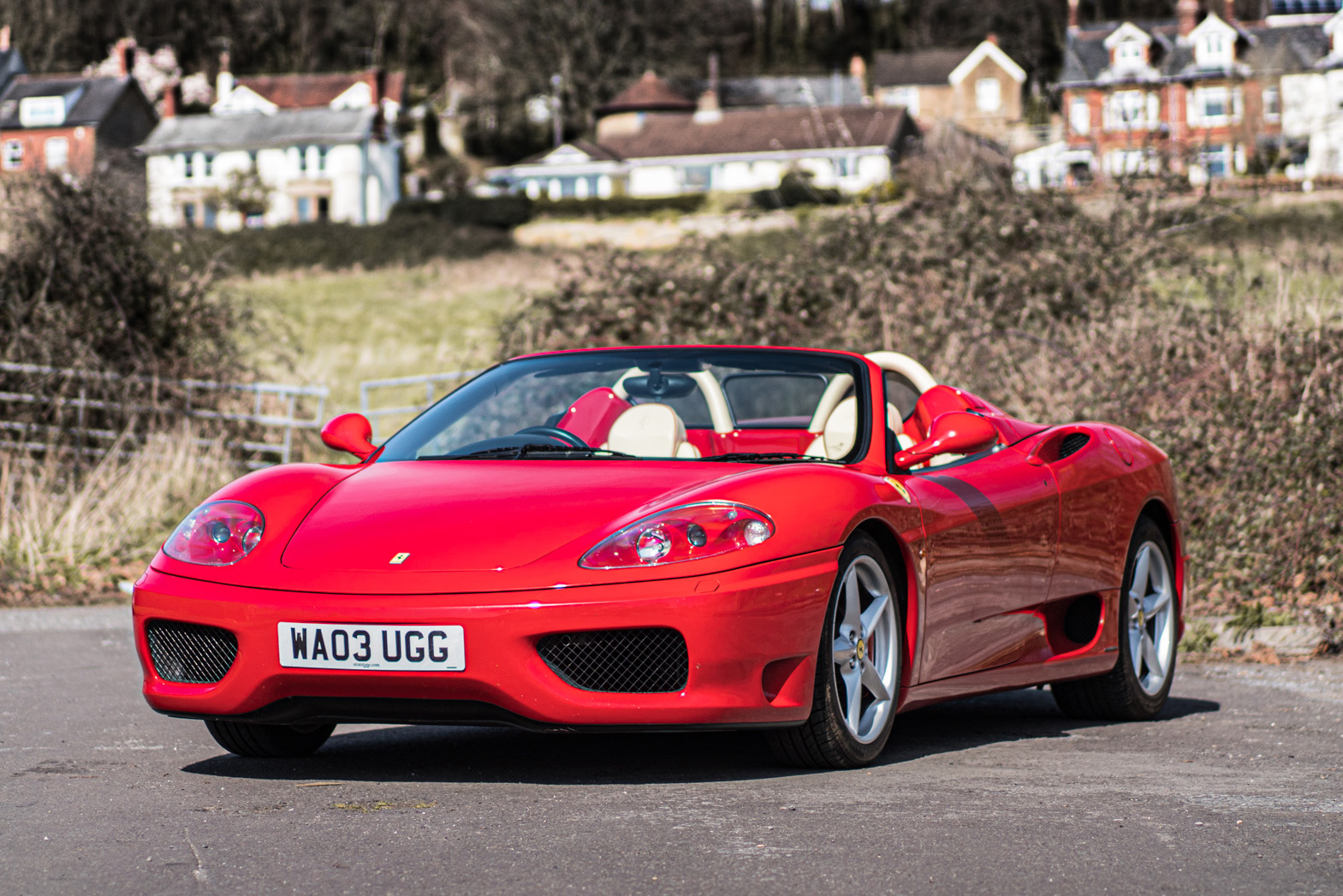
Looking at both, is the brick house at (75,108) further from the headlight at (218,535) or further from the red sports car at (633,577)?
the headlight at (218,535)

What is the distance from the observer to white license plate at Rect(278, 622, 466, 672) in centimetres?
438

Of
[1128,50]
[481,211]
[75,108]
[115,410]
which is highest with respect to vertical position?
[75,108]

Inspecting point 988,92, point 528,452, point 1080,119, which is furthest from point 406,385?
point 988,92

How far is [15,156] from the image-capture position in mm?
16922

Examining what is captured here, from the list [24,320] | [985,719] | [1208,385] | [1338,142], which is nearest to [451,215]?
[1338,142]

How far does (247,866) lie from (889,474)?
2.46m

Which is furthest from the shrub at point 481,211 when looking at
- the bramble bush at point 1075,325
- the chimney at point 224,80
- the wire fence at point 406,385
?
the bramble bush at point 1075,325

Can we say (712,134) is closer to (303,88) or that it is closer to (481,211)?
(303,88)

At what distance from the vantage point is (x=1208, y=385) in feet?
34.7

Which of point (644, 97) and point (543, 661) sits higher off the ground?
point (644, 97)

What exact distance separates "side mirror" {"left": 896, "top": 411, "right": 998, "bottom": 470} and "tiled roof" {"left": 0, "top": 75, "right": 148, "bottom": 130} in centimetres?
8759

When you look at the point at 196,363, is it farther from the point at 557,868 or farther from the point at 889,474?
the point at 557,868

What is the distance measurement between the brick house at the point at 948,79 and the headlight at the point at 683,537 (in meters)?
96.8

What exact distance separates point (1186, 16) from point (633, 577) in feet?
252
